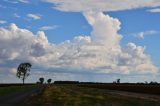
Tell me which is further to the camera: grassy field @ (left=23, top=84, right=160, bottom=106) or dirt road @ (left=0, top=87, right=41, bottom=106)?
grassy field @ (left=23, top=84, right=160, bottom=106)

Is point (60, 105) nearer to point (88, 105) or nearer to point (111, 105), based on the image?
point (88, 105)

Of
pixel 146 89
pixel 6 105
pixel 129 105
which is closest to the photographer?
pixel 6 105

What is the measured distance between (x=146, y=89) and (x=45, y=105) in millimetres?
68357

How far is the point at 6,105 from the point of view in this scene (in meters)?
36.8

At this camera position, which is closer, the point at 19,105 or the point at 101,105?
the point at 19,105

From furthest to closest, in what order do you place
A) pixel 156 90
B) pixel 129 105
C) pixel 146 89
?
pixel 146 89 < pixel 156 90 < pixel 129 105

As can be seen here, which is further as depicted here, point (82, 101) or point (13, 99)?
point (13, 99)

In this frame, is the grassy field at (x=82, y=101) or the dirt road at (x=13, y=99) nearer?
the dirt road at (x=13, y=99)

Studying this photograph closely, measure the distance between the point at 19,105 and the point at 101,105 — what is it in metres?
7.62

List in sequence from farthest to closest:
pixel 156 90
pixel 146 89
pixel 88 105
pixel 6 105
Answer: pixel 146 89 → pixel 156 90 → pixel 88 105 → pixel 6 105

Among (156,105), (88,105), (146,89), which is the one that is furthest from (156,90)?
(88,105)

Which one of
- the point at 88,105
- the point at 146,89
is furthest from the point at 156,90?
the point at 88,105

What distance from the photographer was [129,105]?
42.1 metres

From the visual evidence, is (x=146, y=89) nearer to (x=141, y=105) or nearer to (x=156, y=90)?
(x=156, y=90)
